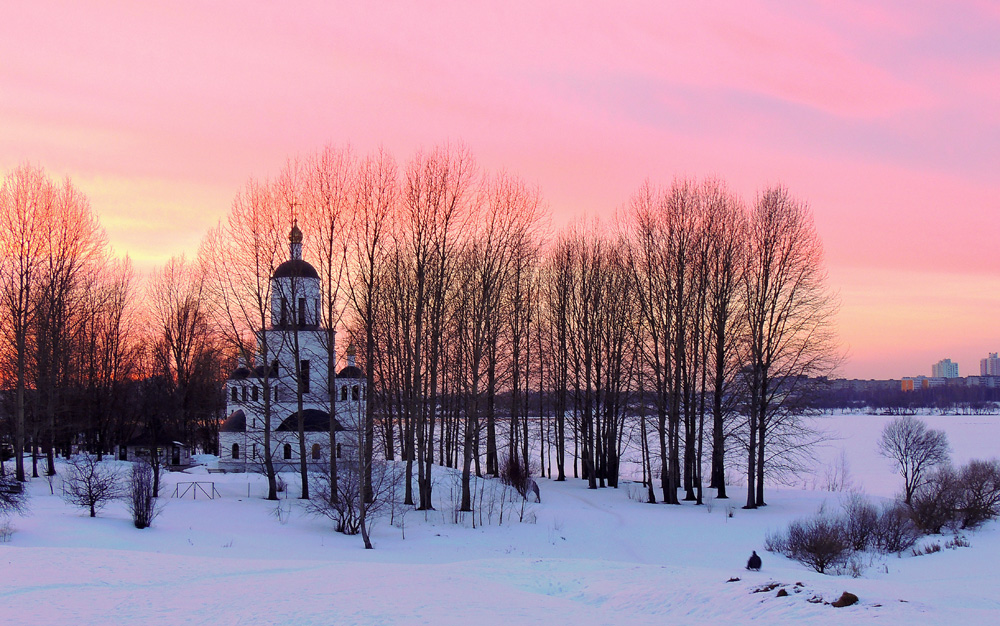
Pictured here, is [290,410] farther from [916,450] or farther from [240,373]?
[916,450]

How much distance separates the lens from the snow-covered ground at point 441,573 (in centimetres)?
1148

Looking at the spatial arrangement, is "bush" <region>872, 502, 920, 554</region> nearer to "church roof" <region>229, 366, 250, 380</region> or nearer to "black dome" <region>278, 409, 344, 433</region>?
"black dome" <region>278, 409, 344, 433</region>

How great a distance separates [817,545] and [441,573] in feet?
30.8

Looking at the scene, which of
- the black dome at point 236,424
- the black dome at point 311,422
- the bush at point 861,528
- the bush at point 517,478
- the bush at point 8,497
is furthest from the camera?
the black dome at point 236,424

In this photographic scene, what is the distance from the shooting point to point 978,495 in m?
28.8

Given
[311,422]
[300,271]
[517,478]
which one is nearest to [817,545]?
[517,478]

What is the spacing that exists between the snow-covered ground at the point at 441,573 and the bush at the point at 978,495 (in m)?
1.33

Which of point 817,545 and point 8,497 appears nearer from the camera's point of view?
point 817,545

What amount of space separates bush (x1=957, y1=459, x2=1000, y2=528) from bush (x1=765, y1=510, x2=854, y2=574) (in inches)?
349

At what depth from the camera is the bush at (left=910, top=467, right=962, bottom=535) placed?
26.6 meters

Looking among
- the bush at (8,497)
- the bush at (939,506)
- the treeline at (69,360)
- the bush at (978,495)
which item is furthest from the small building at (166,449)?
the bush at (978,495)

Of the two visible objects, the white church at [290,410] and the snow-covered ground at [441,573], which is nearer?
the snow-covered ground at [441,573]

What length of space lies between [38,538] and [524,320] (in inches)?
1031

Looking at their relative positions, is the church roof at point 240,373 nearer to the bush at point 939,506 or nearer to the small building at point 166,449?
the small building at point 166,449
